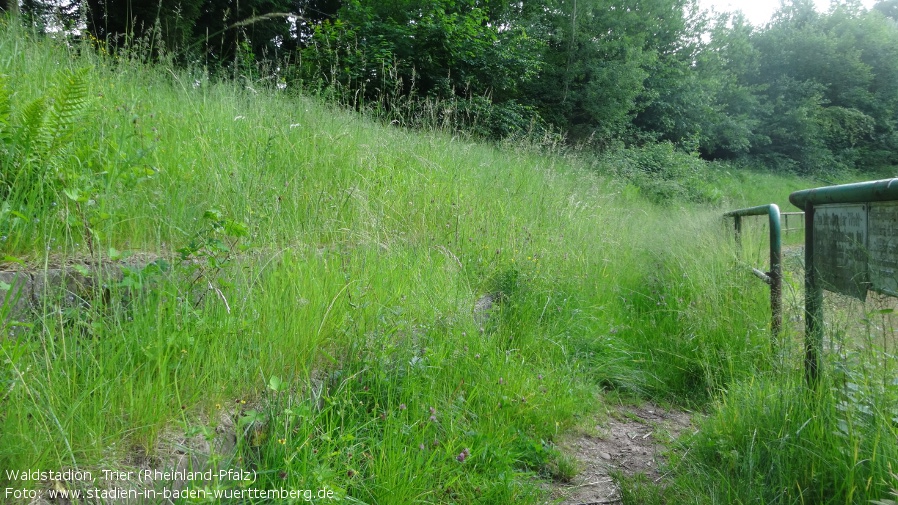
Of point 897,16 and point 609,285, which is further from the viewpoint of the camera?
point 897,16

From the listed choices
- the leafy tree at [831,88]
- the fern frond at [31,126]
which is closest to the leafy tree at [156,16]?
the fern frond at [31,126]

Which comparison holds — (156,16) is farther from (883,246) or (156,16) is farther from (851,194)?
(883,246)

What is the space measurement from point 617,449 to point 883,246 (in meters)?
1.76

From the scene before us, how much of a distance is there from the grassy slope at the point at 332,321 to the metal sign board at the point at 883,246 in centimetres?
51

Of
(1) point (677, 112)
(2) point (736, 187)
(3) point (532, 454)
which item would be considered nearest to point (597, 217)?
(3) point (532, 454)

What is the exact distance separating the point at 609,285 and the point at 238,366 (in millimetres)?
4098

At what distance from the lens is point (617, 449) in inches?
123

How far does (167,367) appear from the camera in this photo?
2.06 meters

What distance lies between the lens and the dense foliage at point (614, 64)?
37.6 ft

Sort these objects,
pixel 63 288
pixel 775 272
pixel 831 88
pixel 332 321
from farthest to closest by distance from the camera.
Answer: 1. pixel 831 88
2. pixel 775 272
3. pixel 332 321
4. pixel 63 288

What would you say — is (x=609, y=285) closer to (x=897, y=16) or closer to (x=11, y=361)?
(x=11, y=361)

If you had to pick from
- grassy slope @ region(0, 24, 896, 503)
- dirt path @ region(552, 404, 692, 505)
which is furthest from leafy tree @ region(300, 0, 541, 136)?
dirt path @ region(552, 404, 692, 505)

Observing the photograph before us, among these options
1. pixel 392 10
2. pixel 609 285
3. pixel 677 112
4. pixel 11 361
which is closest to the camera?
pixel 11 361

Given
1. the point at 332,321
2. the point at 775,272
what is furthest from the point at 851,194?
the point at 332,321
